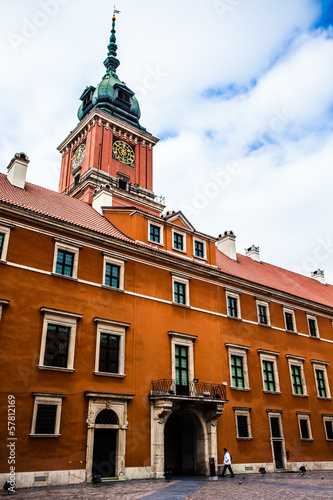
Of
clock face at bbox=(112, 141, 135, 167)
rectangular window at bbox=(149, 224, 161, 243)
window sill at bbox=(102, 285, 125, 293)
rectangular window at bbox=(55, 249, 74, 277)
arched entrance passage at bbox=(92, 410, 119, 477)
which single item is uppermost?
clock face at bbox=(112, 141, 135, 167)

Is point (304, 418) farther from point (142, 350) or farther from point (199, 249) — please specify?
point (142, 350)

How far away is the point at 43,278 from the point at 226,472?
13826mm

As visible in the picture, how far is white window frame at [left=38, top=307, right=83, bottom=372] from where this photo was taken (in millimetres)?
19156

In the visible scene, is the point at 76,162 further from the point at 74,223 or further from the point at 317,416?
the point at 317,416

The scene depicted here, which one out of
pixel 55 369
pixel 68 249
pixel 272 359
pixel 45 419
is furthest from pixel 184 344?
pixel 45 419

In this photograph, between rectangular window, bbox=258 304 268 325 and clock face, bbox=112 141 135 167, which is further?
clock face, bbox=112 141 135 167

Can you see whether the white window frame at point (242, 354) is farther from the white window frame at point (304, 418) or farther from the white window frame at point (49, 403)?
the white window frame at point (49, 403)

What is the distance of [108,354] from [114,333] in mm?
1044

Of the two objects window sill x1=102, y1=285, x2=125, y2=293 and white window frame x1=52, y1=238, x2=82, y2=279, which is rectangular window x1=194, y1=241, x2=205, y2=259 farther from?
white window frame x1=52, y1=238, x2=82, y2=279

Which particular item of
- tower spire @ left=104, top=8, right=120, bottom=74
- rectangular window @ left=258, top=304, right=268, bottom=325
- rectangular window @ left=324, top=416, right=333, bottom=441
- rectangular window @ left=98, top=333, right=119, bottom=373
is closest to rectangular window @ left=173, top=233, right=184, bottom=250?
rectangular window @ left=258, top=304, right=268, bottom=325

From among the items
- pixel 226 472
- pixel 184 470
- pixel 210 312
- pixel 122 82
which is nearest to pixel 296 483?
pixel 226 472

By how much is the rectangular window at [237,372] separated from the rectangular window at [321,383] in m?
7.68

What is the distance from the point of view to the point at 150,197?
1612 inches

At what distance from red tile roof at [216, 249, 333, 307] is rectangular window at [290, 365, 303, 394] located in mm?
5604
